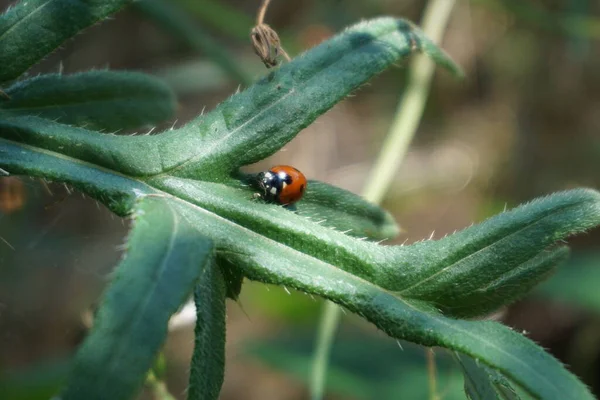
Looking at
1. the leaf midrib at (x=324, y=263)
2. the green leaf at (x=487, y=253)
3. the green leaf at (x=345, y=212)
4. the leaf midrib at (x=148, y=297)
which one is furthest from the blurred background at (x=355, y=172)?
the green leaf at (x=487, y=253)

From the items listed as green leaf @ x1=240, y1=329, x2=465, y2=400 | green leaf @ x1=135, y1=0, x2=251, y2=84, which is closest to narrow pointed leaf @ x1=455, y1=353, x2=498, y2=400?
green leaf @ x1=240, y1=329, x2=465, y2=400

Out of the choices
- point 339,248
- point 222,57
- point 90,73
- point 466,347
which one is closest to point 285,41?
point 222,57

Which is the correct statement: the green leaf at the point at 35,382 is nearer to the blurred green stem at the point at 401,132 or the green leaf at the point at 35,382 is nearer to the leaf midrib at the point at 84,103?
the blurred green stem at the point at 401,132

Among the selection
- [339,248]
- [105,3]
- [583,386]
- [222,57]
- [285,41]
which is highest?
[285,41]

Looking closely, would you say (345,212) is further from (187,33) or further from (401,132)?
(187,33)

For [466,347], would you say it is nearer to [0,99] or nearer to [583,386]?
[583,386]

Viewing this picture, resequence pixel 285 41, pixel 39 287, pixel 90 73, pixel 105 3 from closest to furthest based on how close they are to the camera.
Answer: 1. pixel 105 3
2. pixel 90 73
3. pixel 285 41
4. pixel 39 287
